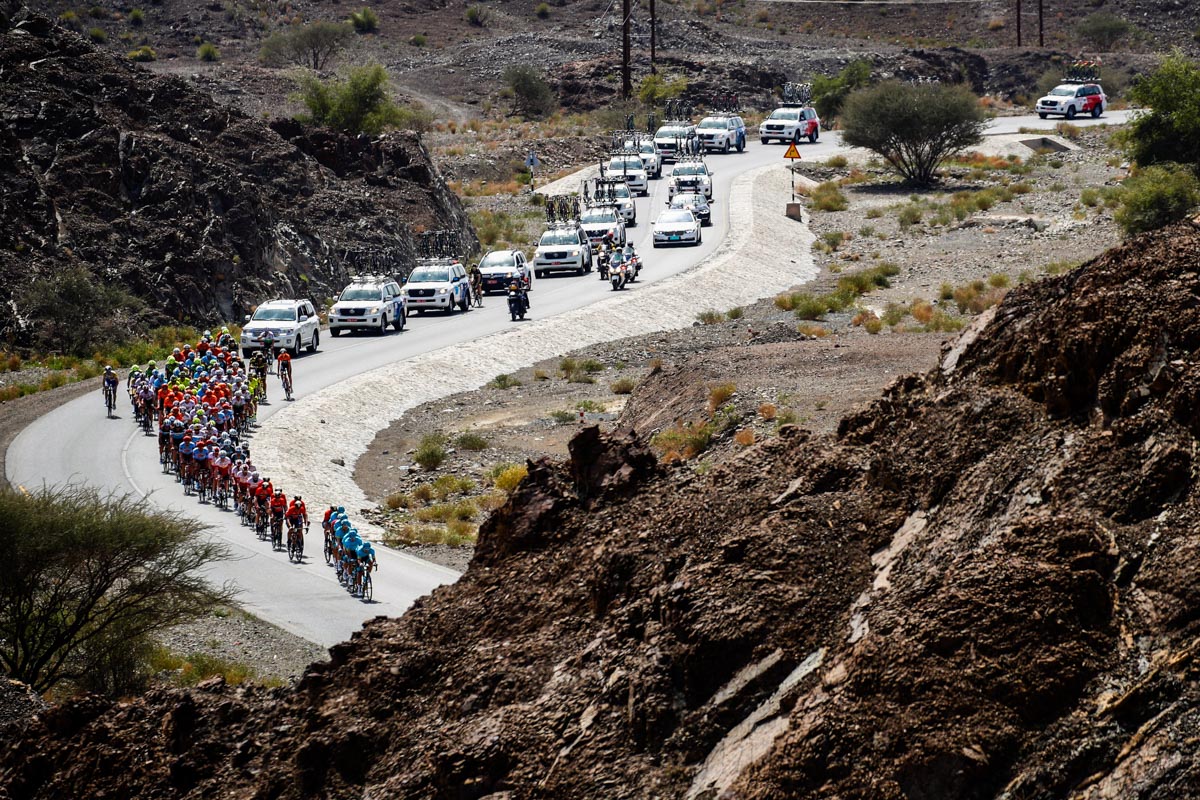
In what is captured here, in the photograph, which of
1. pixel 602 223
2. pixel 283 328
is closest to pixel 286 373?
pixel 283 328

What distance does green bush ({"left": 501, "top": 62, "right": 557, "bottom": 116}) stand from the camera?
340ft

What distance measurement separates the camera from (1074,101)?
97.8 metres

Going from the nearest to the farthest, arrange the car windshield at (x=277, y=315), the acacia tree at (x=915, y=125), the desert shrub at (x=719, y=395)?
the desert shrub at (x=719, y=395) < the car windshield at (x=277, y=315) < the acacia tree at (x=915, y=125)

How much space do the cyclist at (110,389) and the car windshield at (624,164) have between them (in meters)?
42.7

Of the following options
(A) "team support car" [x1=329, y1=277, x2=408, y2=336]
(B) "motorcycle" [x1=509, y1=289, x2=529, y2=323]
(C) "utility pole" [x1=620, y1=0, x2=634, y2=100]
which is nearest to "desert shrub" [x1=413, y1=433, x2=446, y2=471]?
(A) "team support car" [x1=329, y1=277, x2=408, y2=336]

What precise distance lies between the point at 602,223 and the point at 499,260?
29.8 feet

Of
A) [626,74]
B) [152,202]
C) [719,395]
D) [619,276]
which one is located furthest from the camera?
[626,74]

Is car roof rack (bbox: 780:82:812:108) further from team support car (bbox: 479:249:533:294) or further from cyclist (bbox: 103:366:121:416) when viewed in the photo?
cyclist (bbox: 103:366:121:416)

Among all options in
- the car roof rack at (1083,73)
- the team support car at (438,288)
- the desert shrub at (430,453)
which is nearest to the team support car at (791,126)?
the car roof rack at (1083,73)

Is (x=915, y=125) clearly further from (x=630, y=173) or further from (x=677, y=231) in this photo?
(x=677, y=231)

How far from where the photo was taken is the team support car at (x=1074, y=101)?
97938 millimetres

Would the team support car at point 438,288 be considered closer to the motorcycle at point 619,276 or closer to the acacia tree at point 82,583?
the motorcycle at point 619,276

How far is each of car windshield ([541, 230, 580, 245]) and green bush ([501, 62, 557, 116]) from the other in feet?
148

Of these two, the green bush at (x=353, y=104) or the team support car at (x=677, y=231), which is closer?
the team support car at (x=677, y=231)
